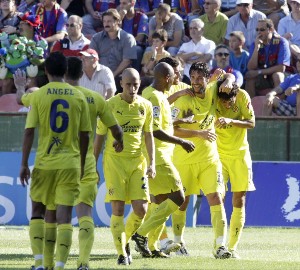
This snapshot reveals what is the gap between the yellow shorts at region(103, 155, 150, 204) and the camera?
38.3 feet

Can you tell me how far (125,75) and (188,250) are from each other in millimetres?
3185

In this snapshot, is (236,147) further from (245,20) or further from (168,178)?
(245,20)

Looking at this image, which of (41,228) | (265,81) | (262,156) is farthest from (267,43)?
(41,228)

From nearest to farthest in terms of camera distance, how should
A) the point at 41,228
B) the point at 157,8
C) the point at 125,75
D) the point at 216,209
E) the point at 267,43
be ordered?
1. the point at 41,228
2. the point at 125,75
3. the point at 216,209
4. the point at 267,43
5. the point at 157,8

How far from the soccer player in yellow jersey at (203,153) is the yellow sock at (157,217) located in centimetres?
66

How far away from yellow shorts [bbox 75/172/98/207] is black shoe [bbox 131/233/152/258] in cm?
165

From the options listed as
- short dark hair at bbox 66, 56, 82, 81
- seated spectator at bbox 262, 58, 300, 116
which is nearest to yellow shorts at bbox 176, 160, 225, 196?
short dark hair at bbox 66, 56, 82, 81

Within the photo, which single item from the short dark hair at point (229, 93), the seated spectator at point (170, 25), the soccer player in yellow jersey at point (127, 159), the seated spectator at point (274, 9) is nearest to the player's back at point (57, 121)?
the soccer player in yellow jersey at point (127, 159)

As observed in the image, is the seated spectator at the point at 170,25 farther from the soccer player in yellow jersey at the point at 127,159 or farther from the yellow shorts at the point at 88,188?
the yellow shorts at the point at 88,188

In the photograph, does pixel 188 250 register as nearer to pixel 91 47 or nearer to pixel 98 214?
pixel 98 214

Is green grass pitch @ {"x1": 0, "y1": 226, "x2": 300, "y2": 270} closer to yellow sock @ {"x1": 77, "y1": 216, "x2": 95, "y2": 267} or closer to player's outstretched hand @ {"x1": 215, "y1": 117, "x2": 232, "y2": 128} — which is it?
yellow sock @ {"x1": 77, "y1": 216, "x2": 95, "y2": 267}

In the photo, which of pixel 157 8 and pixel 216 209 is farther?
pixel 157 8

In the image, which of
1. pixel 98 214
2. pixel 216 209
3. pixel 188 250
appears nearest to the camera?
pixel 216 209

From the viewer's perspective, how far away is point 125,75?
37.6 feet
